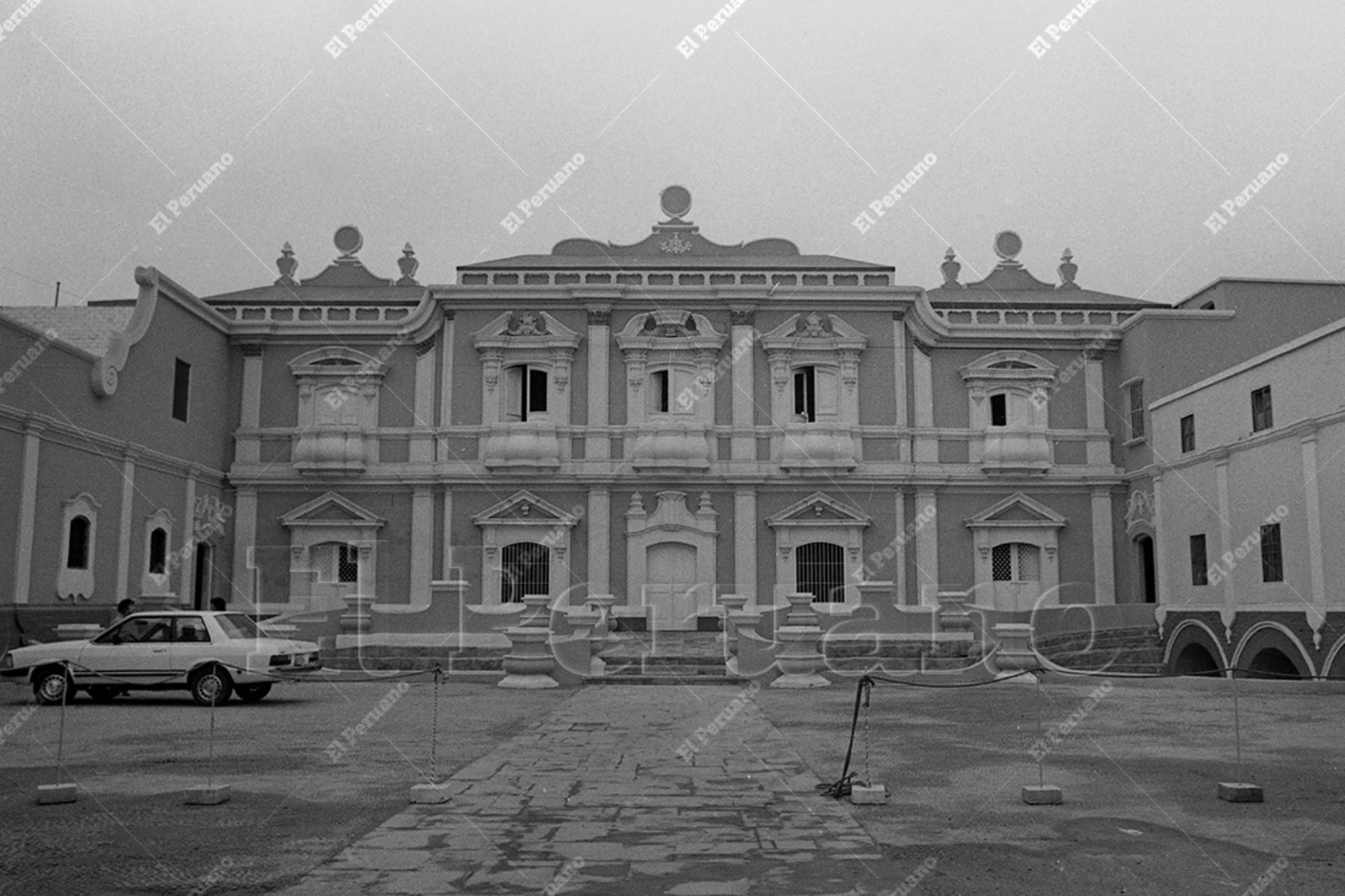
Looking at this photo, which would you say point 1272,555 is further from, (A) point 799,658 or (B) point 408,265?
(B) point 408,265

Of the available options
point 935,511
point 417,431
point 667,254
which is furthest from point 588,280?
point 935,511

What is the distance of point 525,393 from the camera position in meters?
28.2

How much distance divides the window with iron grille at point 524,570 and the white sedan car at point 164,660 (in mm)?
11126

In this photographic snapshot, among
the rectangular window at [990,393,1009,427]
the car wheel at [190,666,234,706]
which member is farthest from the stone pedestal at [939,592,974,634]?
the car wheel at [190,666,234,706]

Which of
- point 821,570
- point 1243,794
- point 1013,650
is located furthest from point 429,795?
point 821,570

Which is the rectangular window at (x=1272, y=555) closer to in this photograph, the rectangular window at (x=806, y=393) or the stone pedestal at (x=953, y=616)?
the stone pedestal at (x=953, y=616)

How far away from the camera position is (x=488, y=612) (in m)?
23.1

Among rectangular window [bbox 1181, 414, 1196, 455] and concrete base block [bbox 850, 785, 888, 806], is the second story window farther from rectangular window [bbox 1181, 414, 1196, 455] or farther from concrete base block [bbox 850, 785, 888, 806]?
concrete base block [bbox 850, 785, 888, 806]

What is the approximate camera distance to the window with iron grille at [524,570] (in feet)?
90.0

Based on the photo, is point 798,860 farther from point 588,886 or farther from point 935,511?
point 935,511

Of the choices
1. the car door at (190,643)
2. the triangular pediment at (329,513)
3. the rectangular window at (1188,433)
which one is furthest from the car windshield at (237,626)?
the rectangular window at (1188,433)

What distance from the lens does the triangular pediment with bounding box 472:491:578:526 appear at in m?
27.5

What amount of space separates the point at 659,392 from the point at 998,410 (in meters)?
8.22

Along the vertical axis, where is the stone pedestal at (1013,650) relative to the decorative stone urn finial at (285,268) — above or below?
below
